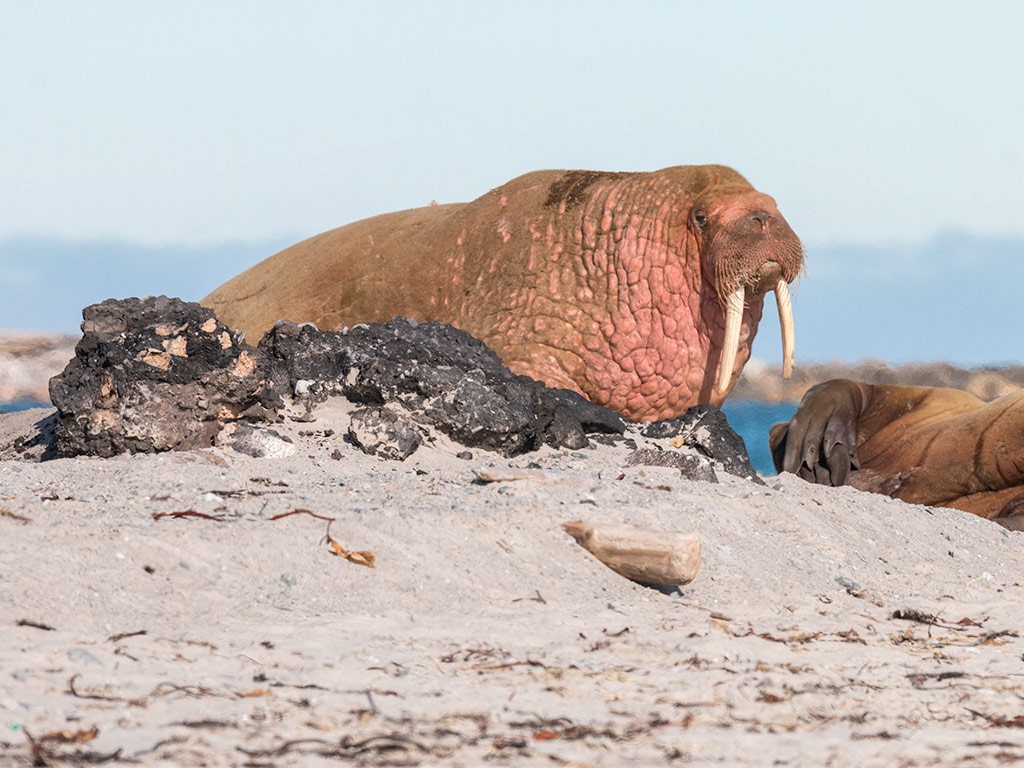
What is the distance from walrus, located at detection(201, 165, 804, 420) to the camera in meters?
8.09

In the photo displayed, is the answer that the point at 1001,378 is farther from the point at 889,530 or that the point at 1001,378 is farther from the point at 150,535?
the point at 150,535

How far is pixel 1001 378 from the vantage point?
759 inches

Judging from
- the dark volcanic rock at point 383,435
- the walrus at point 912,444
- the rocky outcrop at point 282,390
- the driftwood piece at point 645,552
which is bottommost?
the walrus at point 912,444

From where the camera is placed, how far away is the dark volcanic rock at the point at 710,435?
7.37 metres

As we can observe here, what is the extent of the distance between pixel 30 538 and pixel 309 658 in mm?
1436

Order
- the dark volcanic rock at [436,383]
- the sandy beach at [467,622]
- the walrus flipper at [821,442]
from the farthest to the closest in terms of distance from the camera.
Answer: the walrus flipper at [821,442] → the dark volcanic rock at [436,383] → the sandy beach at [467,622]

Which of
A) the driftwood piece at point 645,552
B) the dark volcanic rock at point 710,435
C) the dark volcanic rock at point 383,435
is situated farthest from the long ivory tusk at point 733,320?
the driftwood piece at point 645,552

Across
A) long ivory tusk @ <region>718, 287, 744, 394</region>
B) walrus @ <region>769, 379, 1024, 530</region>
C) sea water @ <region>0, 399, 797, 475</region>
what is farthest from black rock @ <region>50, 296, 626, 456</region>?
sea water @ <region>0, 399, 797, 475</region>

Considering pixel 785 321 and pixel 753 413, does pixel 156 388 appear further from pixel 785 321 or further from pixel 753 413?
pixel 753 413

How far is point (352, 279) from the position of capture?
31.2 feet

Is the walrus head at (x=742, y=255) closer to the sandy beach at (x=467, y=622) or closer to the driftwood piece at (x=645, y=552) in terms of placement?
the sandy beach at (x=467, y=622)

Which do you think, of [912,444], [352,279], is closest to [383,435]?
[352,279]

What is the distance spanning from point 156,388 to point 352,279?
3.22 meters

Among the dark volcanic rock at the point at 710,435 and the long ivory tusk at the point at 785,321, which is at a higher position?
the long ivory tusk at the point at 785,321
